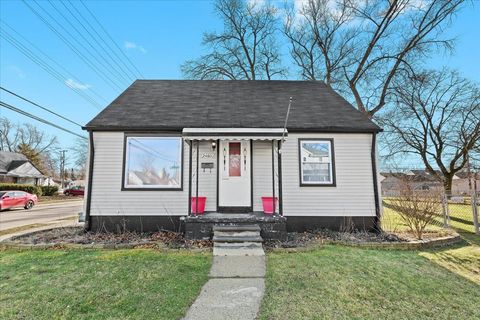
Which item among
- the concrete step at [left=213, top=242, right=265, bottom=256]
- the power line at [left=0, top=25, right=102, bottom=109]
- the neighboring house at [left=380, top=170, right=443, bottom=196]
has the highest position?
the power line at [left=0, top=25, right=102, bottom=109]

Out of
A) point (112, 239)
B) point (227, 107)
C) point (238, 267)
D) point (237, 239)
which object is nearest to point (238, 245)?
point (237, 239)

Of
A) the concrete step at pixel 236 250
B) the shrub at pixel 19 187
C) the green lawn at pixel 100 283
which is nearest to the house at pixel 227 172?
the concrete step at pixel 236 250

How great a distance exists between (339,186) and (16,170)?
39.0 m

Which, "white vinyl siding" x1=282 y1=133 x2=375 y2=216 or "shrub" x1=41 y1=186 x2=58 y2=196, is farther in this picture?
"shrub" x1=41 y1=186 x2=58 y2=196

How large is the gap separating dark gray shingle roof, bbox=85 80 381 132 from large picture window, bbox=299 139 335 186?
0.47 metres

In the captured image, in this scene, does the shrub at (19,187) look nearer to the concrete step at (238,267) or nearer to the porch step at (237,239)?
the porch step at (237,239)

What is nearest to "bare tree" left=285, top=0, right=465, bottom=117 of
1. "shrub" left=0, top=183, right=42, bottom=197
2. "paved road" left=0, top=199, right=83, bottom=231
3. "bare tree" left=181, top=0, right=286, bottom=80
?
"bare tree" left=181, top=0, right=286, bottom=80

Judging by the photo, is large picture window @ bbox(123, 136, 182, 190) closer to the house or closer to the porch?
the house

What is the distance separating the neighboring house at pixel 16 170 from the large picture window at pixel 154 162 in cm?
3240

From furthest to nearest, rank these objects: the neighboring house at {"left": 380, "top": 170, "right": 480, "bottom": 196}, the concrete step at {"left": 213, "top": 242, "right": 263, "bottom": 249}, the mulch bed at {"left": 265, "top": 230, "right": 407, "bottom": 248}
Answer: the neighboring house at {"left": 380, "top": 170, "right": 480, "bottom": 196}
the mulch bed at {"left": 265, "top": 230, "right": 407, "bottom": 248}
the concrete step at {"left": 213, "top": 242, "right": 263, "bottom": 249}

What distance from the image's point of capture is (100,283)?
11.9 ft

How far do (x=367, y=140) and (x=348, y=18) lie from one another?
40.5 ft

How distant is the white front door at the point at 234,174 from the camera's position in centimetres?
723

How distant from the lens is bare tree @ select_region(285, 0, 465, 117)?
537 inches
